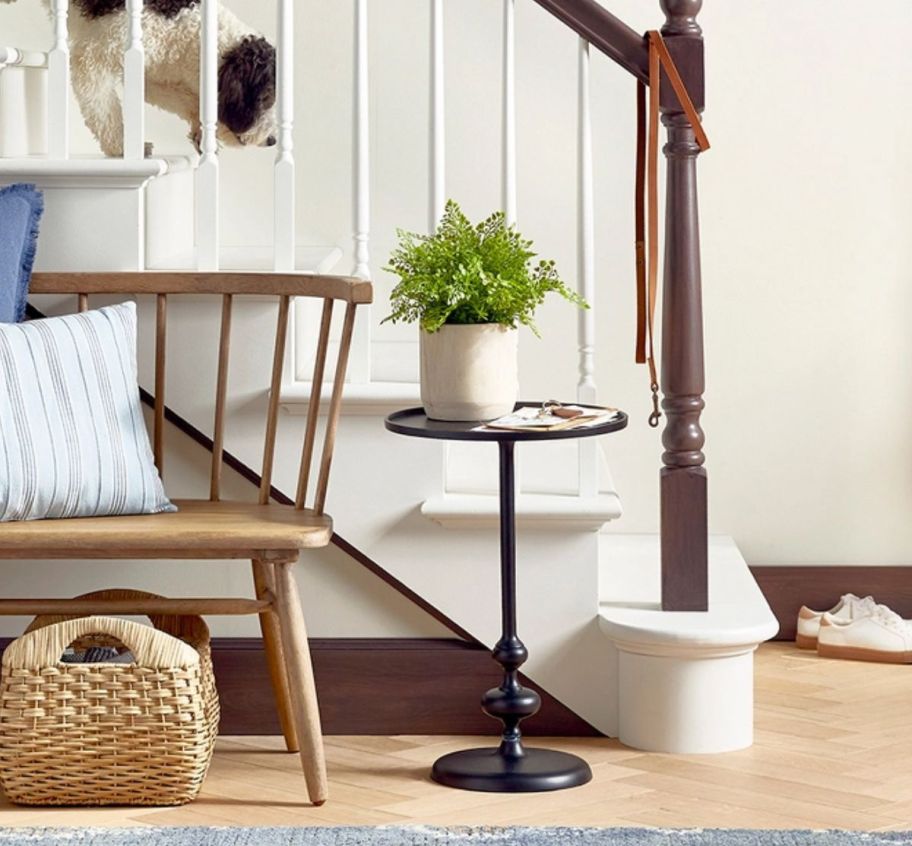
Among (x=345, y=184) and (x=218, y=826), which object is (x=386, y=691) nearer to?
(x=218, y=826)

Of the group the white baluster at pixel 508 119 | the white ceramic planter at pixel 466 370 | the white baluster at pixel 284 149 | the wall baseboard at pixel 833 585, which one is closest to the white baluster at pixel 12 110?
the white baluster at pixel 284 149

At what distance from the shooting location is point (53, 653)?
7.04ft

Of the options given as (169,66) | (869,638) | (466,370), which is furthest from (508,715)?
(169,66)

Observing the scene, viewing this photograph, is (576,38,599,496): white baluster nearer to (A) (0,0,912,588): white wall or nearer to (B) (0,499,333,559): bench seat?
(B) (0,499,333,559): bench seat

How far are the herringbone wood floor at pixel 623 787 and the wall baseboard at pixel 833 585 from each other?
1.99 feet

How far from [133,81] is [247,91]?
15.6 inches

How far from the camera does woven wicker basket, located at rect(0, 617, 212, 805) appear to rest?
2154 mm

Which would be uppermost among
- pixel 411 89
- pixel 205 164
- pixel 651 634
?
pixel 411 89

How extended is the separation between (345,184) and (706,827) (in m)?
1.75

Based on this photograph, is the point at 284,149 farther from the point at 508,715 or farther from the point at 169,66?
the point at 508,715

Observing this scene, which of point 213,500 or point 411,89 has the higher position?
point 411,89

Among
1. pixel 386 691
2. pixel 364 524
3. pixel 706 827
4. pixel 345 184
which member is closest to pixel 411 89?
pixel 345 184

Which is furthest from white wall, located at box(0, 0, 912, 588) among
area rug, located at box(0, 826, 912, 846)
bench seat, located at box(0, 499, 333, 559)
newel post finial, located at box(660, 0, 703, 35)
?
area rug, located at box(0, 826, 912, 846)

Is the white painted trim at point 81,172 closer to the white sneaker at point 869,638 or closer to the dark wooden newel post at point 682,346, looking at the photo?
the dark wooden newel post at point 682,346
